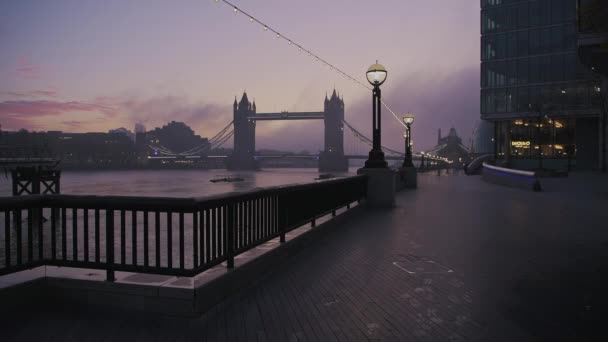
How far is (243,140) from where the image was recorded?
164 meters

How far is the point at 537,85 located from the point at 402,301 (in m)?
58.2

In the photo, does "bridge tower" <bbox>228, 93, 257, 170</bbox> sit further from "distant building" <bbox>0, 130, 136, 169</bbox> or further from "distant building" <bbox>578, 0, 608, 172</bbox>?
"distant building" <bbox>578, 0, 608, 172</bbox>

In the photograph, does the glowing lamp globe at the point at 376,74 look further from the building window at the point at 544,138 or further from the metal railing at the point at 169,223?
the building window at the point at 544,138

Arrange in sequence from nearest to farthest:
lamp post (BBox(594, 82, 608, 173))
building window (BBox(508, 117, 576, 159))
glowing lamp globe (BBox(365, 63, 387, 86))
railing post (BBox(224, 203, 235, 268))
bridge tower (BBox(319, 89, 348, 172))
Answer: railing post (BBox(224, 203, 235, 268)), glowing lamp globe (BBox(365, 63, 387, 86)), lamp post (BBox(594, 82, 608, 173)), building window (BBox(508, 117, 576, 159)), bridge tower (BBox(319, 89, 348, 172))

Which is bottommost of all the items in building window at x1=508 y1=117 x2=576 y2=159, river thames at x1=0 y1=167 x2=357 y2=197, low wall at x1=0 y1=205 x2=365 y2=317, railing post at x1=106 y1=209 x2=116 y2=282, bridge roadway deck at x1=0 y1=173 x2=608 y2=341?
river thames at x1=0 y1=167 x2=357 y2=197

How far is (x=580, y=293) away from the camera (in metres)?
5.34

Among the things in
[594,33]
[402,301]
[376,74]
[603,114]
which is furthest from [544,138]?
[402,301]

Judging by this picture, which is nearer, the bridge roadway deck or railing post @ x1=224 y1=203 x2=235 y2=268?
the bridge roadway deck

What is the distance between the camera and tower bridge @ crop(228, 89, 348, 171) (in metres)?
150

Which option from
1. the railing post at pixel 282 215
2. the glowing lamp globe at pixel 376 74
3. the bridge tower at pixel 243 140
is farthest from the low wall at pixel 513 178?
the bridge tower at pixel 243 140

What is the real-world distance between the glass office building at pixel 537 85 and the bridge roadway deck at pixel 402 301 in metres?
48.1

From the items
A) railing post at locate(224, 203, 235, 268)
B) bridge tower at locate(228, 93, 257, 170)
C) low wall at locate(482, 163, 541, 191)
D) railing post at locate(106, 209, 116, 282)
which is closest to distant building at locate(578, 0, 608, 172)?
railing post at locate(224, 203, 235, 268)

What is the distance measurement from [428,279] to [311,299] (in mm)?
1830

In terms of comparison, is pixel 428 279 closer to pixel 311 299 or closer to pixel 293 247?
pixel 311 299
